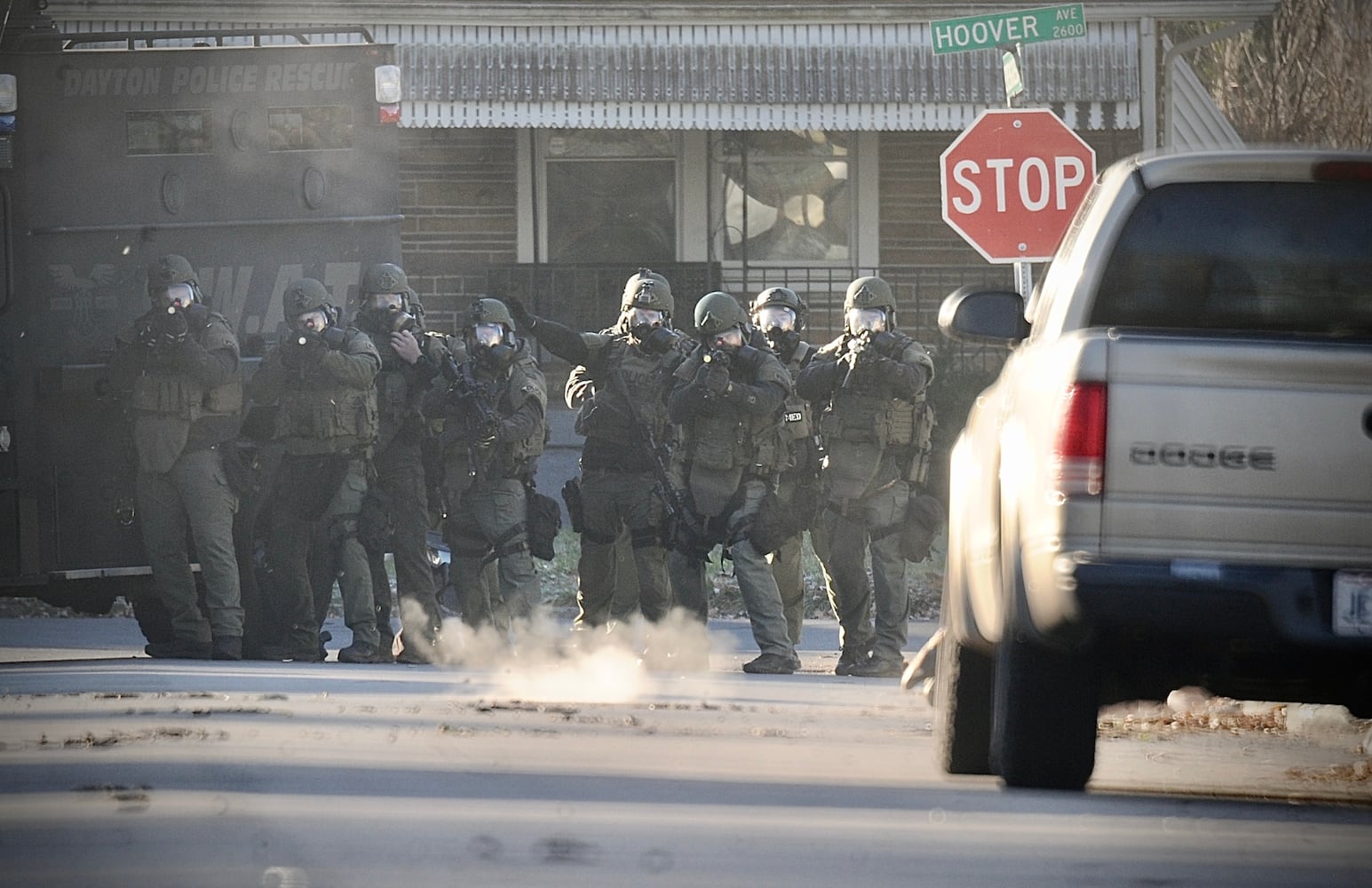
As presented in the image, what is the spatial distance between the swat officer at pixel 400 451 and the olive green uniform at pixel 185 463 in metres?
0.81

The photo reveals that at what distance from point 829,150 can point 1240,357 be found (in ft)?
48.8

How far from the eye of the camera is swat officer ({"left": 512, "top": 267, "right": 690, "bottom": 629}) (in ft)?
44.5

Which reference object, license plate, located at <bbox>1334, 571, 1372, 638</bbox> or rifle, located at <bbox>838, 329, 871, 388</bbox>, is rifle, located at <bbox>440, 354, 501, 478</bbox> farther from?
license plate, located at <bbox>1334, 571, 1372, 638</bbox>

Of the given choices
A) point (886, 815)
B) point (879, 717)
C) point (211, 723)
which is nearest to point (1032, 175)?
point (879, 717)

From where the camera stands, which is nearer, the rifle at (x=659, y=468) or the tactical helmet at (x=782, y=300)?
the rifle at (x=659, y=468)

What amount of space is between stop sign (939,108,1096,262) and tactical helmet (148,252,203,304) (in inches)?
151

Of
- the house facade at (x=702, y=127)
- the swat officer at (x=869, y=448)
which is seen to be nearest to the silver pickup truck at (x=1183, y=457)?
the swat officer at (x=869, y=448)

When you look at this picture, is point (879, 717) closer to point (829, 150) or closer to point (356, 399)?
point (356, 399)

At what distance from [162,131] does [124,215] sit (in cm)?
51

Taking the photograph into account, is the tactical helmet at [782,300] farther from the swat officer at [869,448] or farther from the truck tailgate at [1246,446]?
the truck tailgate at [1246,446]

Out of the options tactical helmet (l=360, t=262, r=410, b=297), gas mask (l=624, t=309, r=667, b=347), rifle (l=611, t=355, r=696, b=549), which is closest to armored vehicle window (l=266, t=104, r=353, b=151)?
tactical helmet (l=360, t=262, r=410, b=297)

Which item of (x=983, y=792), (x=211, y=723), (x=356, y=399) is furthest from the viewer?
(x=356, y=399)

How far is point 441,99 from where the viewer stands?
18.9 meters

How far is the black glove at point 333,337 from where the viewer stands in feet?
43.6
